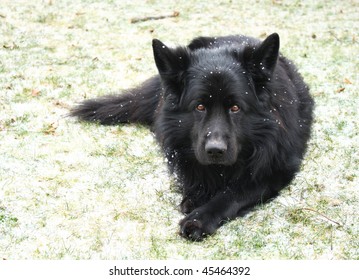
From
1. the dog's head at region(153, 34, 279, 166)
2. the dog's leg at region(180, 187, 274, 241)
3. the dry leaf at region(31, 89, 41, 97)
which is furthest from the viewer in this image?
the dry leaf at region(31, 89, 41, 97)

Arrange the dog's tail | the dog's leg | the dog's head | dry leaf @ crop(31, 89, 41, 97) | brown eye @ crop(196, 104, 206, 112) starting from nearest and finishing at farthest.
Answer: the dog's leg
the dog's head
brown eye @ crop(196, 104, 206, 112)
the dog's tail
dry leaf @ crop(31, 89, 41, 97)

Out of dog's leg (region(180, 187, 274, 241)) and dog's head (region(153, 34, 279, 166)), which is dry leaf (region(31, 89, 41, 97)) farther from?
dog's leg (region(180, 187, 274, 241))

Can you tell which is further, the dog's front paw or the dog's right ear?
the dog's right ear

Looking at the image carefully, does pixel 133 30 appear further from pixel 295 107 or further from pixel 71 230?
pixel 71 230

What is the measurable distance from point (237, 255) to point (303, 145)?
1879mm

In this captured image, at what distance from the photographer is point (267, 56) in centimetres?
415

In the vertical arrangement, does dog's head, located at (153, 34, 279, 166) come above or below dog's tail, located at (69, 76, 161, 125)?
above

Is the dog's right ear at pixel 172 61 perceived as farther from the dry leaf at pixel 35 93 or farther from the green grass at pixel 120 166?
the dry leaf at pixel 35 93

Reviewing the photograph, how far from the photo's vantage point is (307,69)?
8.23 meters

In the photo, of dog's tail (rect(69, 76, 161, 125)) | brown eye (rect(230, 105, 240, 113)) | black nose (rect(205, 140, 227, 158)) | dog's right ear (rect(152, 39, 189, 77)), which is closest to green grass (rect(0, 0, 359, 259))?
dog's tail (rect(69, 76, 161, 125))

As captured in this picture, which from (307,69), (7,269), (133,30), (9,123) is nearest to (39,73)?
(9,123)

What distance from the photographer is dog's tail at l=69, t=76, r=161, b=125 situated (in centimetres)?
602

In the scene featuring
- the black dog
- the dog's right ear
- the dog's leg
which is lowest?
the dog's leg

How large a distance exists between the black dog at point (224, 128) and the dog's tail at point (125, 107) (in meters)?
1.32
